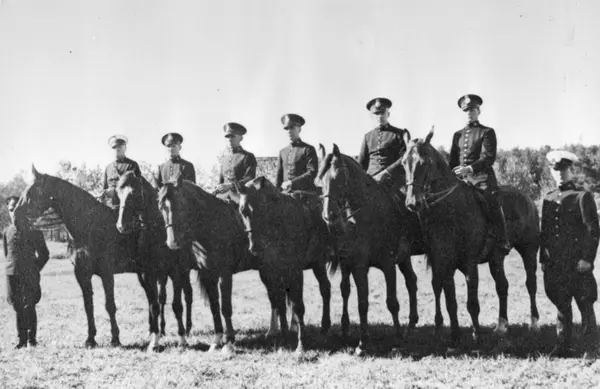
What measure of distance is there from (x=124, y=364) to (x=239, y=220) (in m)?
2.81

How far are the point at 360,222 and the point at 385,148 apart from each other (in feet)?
5.83

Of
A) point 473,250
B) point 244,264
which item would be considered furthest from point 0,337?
point 473,250

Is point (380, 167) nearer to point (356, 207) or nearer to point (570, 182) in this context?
point (356, 207)

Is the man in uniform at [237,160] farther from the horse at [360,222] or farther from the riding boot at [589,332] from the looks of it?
the riding boot at [589,332]

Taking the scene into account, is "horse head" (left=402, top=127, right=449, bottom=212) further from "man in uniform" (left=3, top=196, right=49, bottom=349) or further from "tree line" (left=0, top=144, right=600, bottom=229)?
"tree line" (left=0, top=144, right=600, bottom=229)

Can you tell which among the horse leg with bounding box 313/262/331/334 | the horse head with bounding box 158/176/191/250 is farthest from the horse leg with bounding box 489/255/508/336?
the horse head with bounding box 158/176/191/250

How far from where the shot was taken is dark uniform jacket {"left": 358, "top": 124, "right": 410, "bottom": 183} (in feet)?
29.1

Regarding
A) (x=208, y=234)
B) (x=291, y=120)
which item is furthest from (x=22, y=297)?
(x=291, y=120)

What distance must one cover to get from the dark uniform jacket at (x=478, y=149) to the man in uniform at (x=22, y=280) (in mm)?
7665

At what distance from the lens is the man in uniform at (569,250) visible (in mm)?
6863

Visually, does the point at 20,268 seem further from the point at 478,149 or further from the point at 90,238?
the point at 478,149

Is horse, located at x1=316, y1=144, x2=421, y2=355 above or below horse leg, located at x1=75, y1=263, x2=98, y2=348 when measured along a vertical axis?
above

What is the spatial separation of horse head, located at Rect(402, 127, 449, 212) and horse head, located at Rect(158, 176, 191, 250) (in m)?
3.38

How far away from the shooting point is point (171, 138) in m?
10.3
